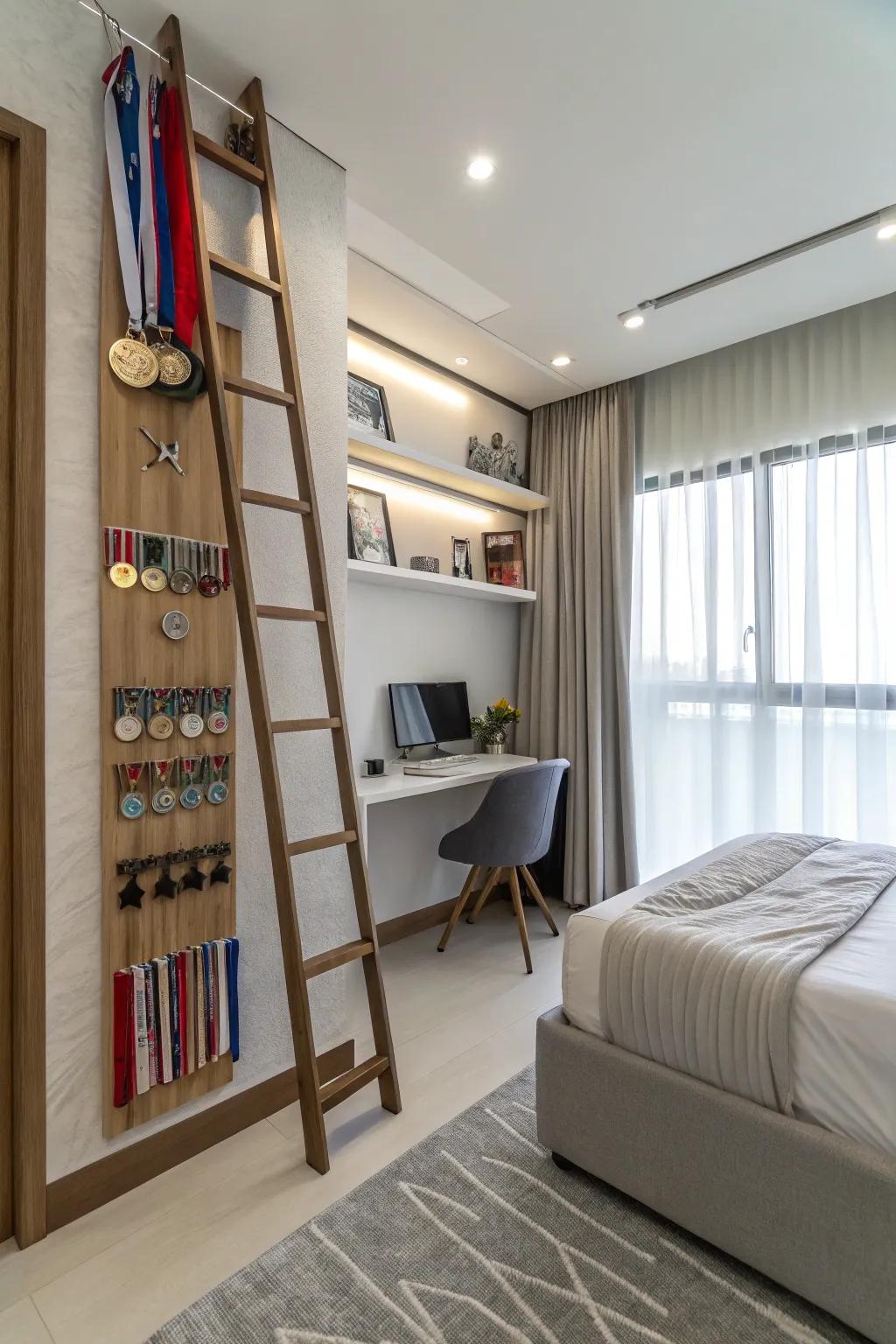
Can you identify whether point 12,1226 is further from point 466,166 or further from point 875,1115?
point 466,166

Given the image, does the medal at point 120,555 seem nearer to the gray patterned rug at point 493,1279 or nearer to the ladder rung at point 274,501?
the ladder rung at point 274,501

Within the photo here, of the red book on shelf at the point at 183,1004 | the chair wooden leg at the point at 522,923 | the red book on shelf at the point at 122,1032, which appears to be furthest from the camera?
the chair wooden leg at the point at 522,923

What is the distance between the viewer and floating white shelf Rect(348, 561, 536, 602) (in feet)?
9.17

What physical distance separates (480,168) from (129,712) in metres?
1.90

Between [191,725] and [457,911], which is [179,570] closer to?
[191,725]

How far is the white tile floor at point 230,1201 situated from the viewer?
1.36 metres

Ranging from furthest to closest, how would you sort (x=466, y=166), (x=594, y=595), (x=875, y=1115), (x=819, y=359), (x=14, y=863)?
1. (x=594, y=595)
2. (x=819, y=359)
3. (x=466, y=166)
4. (x=14, y=863)
5. (x=875, y=1115)

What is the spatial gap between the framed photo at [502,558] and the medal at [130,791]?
2455 mm

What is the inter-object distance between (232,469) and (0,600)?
0.59 metres

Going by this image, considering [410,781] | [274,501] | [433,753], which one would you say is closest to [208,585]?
[274,501]

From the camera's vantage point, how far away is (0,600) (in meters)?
1.51

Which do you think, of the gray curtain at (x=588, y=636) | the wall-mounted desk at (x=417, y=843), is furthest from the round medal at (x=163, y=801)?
the gray curtain at (x=588, y=636)

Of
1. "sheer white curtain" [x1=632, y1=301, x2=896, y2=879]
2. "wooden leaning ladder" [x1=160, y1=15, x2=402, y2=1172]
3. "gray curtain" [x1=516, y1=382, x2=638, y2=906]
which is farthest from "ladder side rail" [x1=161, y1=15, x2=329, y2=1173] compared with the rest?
"sheer white curtain" [x1=632, y1=301, x2=896, y2=879]

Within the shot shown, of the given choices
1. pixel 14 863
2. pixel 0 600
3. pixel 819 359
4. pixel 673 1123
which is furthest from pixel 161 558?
pixel 819 359
